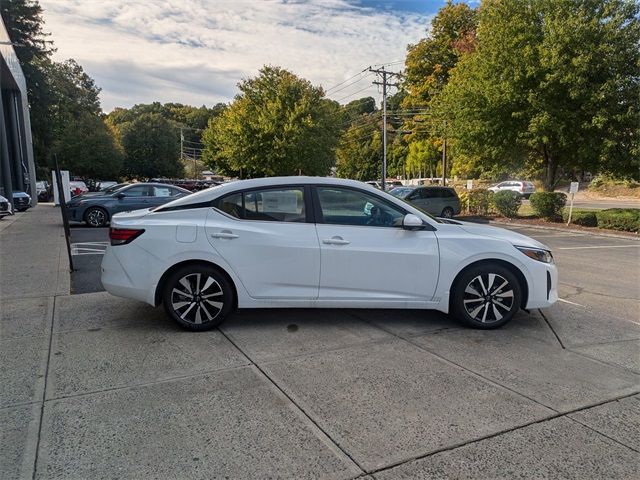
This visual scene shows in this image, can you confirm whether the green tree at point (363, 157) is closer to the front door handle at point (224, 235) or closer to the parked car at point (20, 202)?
the parked car at point (20, 202)

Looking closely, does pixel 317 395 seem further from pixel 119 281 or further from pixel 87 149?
pixel 87 149

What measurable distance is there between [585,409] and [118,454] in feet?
9.87

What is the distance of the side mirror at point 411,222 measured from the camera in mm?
4602

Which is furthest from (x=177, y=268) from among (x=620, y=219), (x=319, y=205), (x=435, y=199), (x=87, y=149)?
(x=87, y=149)

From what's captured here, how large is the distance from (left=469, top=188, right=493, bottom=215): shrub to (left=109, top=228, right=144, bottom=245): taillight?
69.7ft

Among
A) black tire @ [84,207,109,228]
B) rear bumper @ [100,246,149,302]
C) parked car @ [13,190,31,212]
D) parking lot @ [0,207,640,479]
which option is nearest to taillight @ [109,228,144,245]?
rear bumper @ [100,246,149,302]

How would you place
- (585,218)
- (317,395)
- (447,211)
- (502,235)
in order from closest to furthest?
(317,395) → (502,235) → (585,218) → (447,211)

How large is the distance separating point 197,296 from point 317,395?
5.90 feet

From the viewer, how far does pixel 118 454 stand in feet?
8.69

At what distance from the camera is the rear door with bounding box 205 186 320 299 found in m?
4.57

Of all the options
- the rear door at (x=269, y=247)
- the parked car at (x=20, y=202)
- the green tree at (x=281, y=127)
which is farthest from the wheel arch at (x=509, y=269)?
the green tree at (x=281, y=127)

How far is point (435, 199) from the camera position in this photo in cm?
2092

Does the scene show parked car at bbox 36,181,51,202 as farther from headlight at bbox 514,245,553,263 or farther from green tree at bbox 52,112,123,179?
headlight at bbox 514,245,553,263

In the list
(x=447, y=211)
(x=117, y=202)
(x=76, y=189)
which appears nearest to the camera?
(x=117, y=202)
